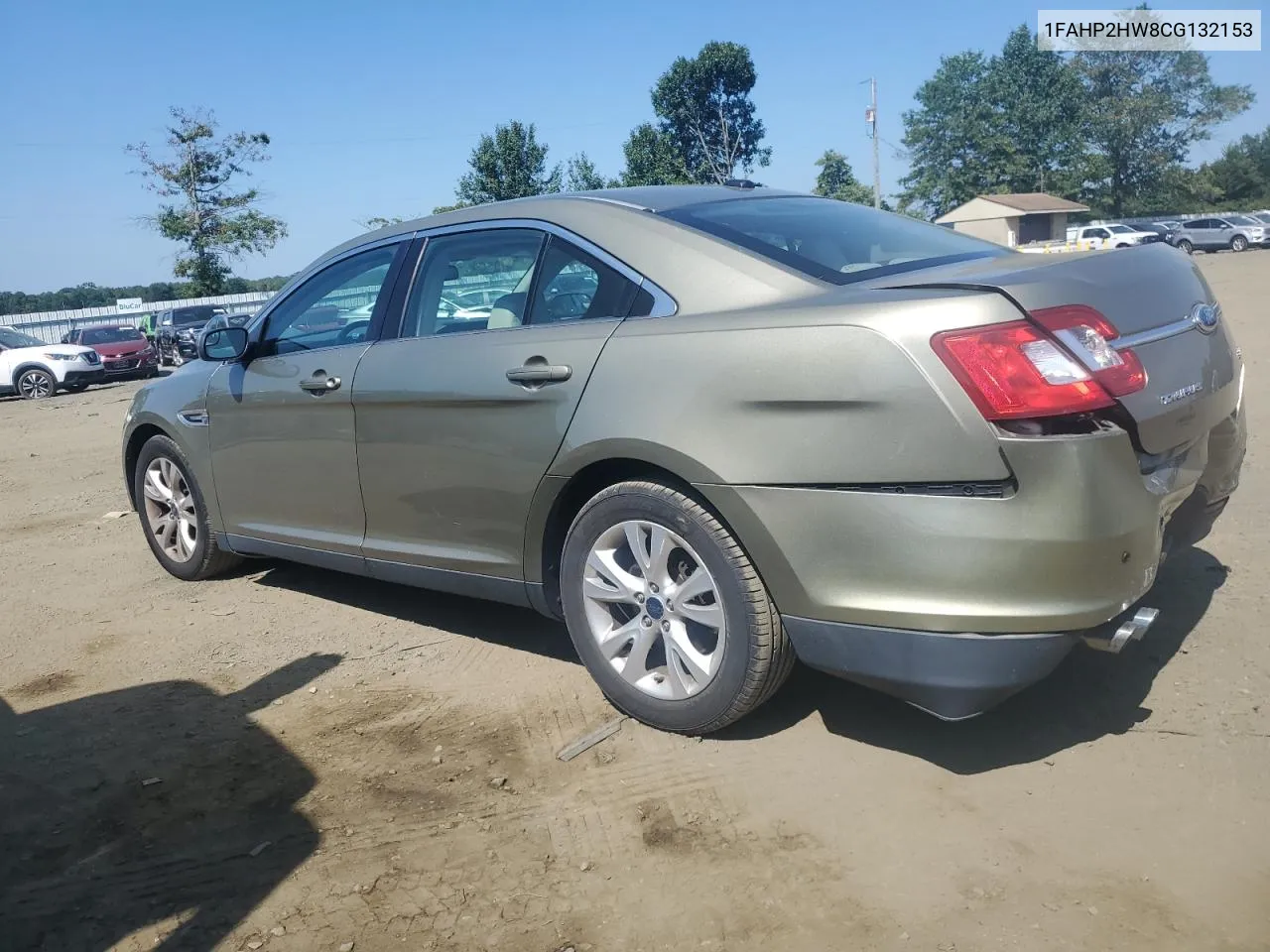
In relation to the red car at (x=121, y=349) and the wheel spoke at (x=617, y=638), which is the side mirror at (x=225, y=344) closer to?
the wheel spoke at (x=617, y=638)

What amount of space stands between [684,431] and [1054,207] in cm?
7009

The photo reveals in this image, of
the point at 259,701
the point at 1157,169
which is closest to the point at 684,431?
the point at 259,701

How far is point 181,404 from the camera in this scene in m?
5.11

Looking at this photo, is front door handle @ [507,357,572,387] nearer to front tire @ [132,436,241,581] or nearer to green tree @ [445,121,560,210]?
front tire @ [132,436,241,581]

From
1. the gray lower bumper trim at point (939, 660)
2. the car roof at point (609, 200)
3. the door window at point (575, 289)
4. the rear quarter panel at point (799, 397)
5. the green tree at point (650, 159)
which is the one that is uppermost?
the green tree at point (650, 159)

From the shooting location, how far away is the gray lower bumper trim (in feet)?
8.66

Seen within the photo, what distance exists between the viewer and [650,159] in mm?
65812

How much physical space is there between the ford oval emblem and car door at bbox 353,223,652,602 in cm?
157

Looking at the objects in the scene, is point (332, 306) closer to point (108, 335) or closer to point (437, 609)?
point (437, 609)

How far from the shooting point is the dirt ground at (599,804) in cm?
247

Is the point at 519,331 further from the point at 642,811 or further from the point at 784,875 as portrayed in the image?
the point at 784,875

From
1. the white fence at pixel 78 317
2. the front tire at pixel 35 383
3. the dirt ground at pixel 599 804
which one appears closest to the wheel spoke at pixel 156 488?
the dirt ground at pixel 599 804

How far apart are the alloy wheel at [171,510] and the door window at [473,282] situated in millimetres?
1956

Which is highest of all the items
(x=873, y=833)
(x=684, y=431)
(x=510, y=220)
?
(x=510, y=220)
